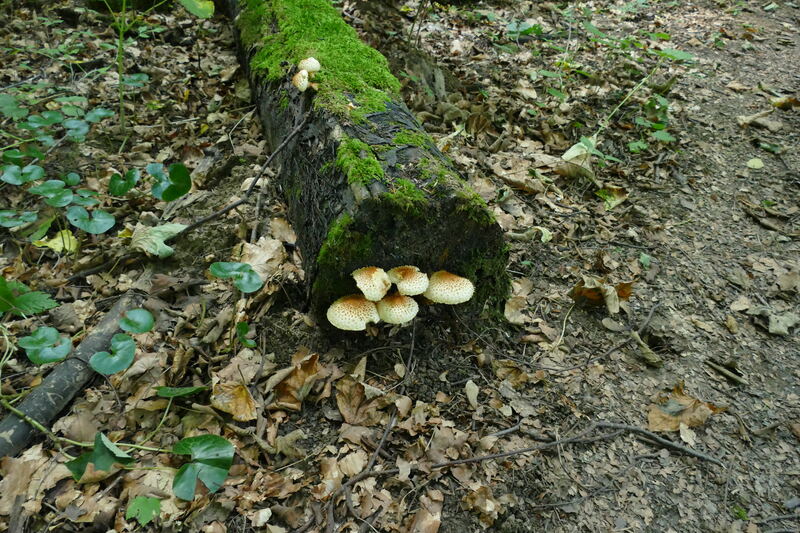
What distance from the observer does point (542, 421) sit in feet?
9.05

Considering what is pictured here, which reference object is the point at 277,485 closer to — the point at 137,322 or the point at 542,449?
the point at 137,322

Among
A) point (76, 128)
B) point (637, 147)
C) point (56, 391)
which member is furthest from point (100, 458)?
point (637, 147)

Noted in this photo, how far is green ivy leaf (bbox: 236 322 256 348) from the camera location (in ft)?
8.75

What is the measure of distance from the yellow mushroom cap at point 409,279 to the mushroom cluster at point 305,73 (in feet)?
5.14

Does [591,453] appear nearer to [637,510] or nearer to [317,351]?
[637,510]

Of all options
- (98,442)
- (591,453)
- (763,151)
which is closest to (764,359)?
(591,453)

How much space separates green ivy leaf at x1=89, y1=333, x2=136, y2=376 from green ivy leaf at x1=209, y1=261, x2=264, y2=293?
556 millimetres

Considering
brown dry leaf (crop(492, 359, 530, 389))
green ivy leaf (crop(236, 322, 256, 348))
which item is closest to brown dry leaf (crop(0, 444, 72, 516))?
green ivy leaf (crop(236, 322, 256, 348))

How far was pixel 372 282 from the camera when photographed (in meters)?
2.59

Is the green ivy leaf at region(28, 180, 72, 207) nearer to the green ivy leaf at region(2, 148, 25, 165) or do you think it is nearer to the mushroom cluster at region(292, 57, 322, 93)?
the green ivy leaf at region(2, 148, 25, 165)

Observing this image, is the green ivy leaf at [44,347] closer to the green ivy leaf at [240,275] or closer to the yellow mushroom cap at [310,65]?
the green ivy leaf at [240,275]

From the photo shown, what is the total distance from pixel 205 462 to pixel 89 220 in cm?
194

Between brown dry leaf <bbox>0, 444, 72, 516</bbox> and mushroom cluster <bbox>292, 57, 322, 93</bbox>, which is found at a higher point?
mushroom cluster <bbox>292, 57, 322, 93</bbox>

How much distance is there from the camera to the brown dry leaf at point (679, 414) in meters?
2.80
